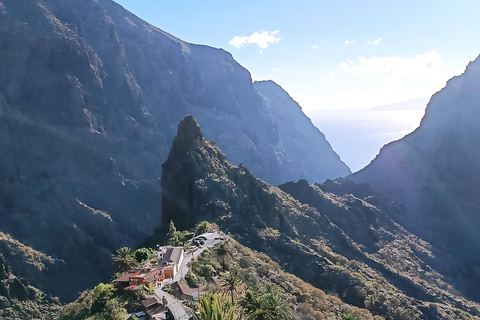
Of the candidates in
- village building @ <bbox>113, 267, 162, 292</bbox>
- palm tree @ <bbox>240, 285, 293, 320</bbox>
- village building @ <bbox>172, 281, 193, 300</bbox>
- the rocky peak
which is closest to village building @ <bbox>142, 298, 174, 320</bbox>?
village building @ <bbox>113, 267, 162, 292</bbox>

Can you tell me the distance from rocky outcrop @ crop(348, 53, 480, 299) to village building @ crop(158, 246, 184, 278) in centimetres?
12772

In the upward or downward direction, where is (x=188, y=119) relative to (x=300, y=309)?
Answer: upward

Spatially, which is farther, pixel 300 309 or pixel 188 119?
pixel 188 119

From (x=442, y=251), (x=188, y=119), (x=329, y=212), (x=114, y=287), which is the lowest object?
(x=442, y=251)

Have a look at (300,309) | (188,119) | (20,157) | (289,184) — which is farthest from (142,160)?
(300,309)

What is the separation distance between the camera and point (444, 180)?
582 ft

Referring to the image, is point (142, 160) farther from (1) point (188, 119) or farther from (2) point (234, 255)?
(2) point (234, 255)

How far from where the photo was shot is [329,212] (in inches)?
5241

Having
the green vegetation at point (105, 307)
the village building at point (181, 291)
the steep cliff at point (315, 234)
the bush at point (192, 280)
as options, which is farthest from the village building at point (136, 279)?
the steep cliff at point (315, 234)

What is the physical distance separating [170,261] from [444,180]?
17098cm

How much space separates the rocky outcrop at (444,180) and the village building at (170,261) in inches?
5028

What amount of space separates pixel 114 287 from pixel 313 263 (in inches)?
1984

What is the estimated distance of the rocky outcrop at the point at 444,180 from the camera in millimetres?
154250

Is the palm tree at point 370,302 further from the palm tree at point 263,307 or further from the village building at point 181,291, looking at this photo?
the palm tree at point 263,307
